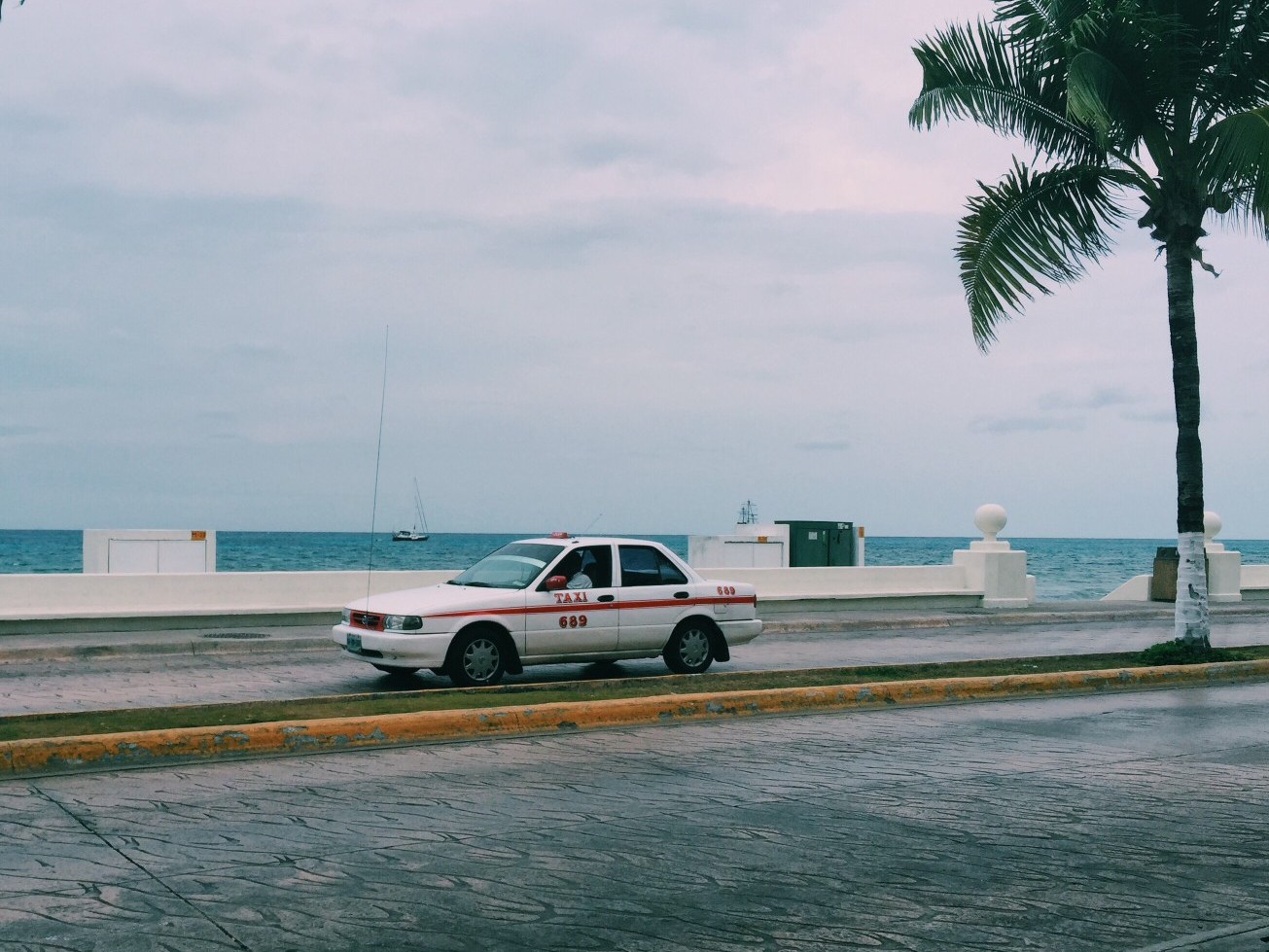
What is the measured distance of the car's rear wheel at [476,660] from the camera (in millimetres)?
13086

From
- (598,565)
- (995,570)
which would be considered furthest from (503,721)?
(995,570)

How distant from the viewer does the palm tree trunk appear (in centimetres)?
1612

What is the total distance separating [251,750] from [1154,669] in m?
10.1

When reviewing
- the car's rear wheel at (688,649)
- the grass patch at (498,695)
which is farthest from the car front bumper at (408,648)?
the car's rear wheel at (688,649)

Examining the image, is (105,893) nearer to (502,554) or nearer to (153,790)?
(153,790)

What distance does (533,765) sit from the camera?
9.23m

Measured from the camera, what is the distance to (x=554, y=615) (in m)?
13.7

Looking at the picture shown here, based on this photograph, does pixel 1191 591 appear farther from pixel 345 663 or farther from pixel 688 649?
pixel 345 663

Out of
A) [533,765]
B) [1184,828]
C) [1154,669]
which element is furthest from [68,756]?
[1154,669]

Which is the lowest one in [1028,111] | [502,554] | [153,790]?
[153,790]

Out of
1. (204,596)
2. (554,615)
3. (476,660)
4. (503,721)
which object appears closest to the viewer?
(503,721)

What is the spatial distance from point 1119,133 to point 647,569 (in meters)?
7.71

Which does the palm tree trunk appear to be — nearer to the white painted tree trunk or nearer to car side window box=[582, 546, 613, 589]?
the white painted tree trunk

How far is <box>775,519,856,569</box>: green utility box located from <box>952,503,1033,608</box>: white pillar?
225cm
